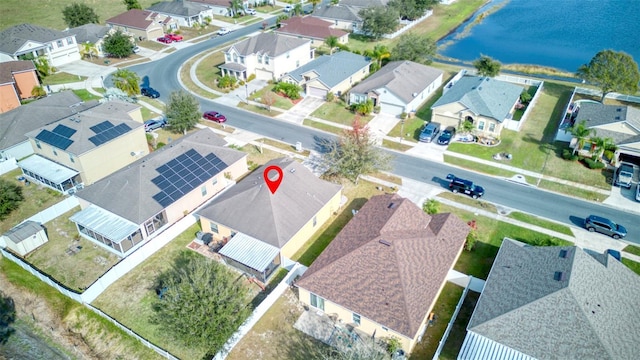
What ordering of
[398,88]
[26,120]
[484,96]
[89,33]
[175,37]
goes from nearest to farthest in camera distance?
[26,120] → [484,96] → [398,88] → [89,33] → [175,37]

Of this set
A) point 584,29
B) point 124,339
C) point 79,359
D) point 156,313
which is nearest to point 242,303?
point 156,313

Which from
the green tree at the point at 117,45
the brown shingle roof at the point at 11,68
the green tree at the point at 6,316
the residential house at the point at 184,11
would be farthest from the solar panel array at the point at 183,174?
the residential house at the point at 184,11

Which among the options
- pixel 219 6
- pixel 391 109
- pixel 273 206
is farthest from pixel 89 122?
pixel 219 6

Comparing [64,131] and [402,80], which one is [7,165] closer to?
[64,131]

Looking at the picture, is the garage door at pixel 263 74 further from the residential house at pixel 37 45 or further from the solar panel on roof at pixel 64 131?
the residential house at pixel 37 45

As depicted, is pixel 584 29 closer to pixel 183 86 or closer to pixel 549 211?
pixel 549 211

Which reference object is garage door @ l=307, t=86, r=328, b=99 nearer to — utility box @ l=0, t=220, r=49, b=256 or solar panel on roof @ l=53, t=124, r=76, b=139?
solar panel on roof @ l=53, t=124, r=76, b=139

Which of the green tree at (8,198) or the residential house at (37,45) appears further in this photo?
the residential house at (37,45)
